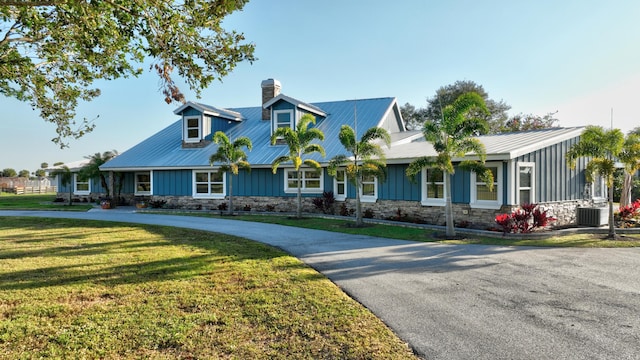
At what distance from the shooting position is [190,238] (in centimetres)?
1152

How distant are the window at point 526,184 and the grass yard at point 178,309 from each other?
29.6 feet

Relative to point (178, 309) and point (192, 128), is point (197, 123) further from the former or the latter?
point (178, 309)

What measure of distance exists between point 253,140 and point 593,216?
16.9 metres

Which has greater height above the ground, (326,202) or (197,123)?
(197,123)

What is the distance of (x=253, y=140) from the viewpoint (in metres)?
23.1

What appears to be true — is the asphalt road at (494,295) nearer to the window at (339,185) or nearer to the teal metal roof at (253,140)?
the window at (339,185)

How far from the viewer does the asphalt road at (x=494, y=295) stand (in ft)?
14.1

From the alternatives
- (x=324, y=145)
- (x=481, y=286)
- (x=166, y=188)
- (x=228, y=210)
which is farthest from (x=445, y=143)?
(x=166, y=188)

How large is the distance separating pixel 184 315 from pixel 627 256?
9.99 m

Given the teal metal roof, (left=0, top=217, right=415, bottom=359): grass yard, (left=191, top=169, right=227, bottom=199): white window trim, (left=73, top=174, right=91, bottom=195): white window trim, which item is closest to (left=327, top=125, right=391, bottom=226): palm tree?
the teal metal roof

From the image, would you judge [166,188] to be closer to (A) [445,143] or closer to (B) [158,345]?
(A) [445,143]

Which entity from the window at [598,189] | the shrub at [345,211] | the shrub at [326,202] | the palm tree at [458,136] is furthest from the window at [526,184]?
the shrub at [326,202]

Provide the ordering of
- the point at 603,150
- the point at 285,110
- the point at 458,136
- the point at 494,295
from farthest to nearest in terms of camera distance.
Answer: the point at 285,110, the point at 603,150, the point at 458,136, the point at 494,295

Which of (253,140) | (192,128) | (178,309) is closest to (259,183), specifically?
(253,140)
